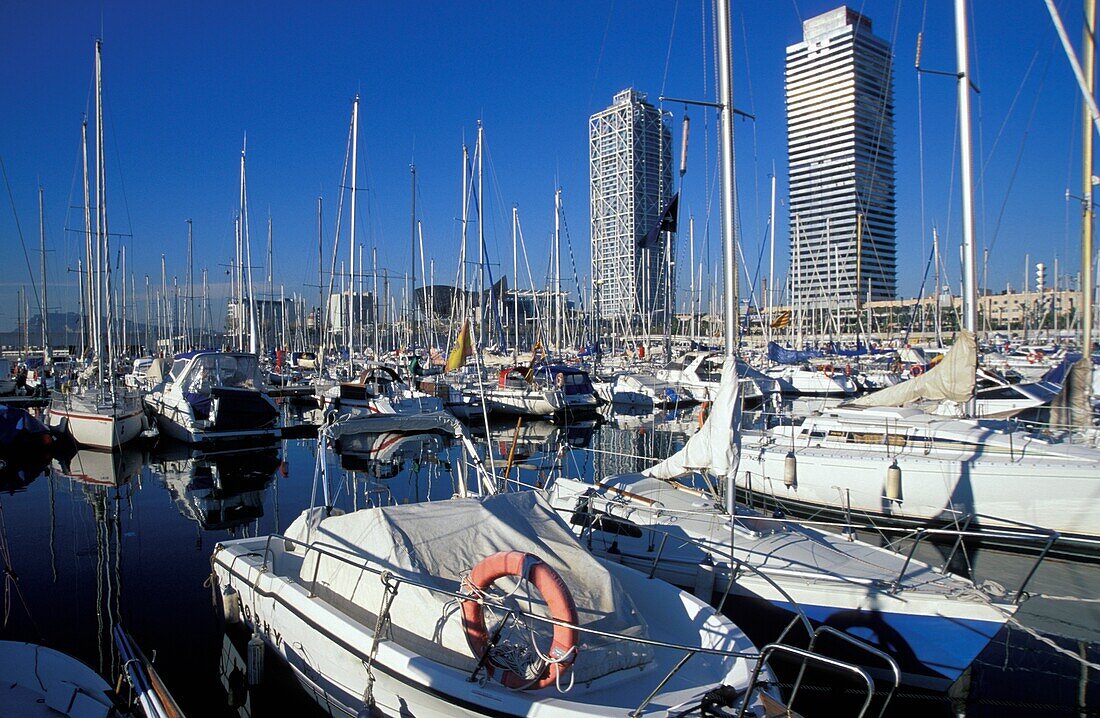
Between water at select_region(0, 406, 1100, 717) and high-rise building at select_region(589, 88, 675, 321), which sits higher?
high-rise building at select_region(589, 88, 675, 321)

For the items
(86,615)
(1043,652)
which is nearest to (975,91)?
(1043,652)

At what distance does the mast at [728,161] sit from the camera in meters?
10.8

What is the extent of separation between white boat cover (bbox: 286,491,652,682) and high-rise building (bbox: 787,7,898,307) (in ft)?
212

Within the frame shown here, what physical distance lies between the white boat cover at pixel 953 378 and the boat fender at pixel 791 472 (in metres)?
2.95

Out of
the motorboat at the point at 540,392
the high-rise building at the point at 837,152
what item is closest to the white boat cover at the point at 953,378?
the motorboat at the point at 540,392

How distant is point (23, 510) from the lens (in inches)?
694

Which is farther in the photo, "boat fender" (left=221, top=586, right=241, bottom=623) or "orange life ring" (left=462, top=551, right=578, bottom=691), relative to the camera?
"boat fender" (left=221, top=586, right=241, bottom=623)

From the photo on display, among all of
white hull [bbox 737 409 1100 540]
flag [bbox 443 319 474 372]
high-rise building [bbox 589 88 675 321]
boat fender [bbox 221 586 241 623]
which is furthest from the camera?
high-rise building [bbox 589 88 675 321]

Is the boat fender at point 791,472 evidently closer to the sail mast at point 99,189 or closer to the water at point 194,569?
the water at point 194,569

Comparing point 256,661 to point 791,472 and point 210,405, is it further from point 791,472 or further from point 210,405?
point 210,405

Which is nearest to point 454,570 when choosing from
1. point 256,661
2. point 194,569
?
point 256,661

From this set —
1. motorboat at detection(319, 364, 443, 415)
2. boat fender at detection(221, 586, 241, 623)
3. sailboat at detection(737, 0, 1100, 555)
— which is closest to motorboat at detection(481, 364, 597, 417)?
motorboat at detection(319, 364, 443, 415)

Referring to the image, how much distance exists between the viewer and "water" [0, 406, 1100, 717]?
8.80 meters

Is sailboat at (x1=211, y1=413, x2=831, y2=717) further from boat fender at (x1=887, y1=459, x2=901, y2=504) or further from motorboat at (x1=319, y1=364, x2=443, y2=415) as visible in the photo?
motorboat at (x1=319, y1=364, x2=443, y2=415)
